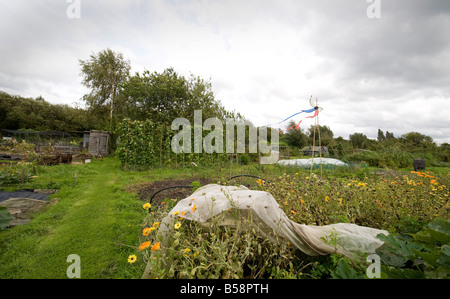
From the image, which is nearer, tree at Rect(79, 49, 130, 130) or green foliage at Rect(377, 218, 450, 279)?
green foliage at Rect(377, 218, 450, 279)

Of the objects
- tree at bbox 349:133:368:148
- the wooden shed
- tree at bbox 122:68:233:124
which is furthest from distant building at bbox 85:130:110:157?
tree at bbox 349:133:368:148

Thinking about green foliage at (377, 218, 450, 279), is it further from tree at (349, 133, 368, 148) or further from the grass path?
tree at (349, 133, 368, 148)

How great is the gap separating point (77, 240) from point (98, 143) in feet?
43.0

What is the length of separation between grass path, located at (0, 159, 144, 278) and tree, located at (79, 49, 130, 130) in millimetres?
16733

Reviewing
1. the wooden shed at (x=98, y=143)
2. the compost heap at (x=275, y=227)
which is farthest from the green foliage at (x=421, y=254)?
the wooden shed at (x=98, y=143)

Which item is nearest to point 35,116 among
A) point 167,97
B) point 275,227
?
point 167,97

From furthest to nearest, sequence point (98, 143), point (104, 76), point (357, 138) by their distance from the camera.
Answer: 1. point (357, 138)
2. point (104, 76)
3. point (98, 143)

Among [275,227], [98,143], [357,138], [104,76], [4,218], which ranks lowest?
[4,218]

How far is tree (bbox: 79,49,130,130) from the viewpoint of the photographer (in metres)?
18.0

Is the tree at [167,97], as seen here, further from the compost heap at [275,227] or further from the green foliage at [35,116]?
the green foliage at [35,116]

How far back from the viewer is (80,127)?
28.3m

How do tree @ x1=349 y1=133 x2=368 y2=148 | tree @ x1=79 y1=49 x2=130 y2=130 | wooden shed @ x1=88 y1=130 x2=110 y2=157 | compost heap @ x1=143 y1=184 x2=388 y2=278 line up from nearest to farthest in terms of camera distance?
compost heap @ x1=143 y1=184 x2=388 y2=278, wooden shed @ x1=88 y1=130 x2=110 y2=157, tree @ x1=79 y1=49 x2=130 y2=130, tree @ x1=349 y1=133 x2=368 y2=148

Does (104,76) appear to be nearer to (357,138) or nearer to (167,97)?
(167,97)

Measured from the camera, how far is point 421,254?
3.66 feet
